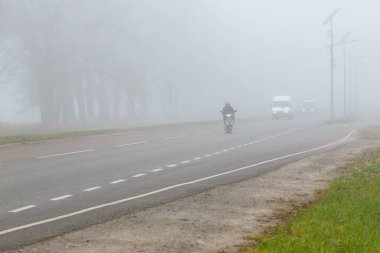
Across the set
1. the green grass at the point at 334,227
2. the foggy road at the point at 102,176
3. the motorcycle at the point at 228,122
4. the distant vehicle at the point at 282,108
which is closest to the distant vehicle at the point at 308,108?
the distant vehicle at the point at 282,108

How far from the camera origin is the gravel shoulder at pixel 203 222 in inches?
289

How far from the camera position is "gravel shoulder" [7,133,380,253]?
24.1ft

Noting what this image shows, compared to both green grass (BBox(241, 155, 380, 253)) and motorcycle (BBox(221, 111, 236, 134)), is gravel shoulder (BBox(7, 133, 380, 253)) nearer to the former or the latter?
green grass (BBox(241, 155, 380, 253))

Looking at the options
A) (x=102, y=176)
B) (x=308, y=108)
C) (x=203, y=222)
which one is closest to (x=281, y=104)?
(x=308, y=108)

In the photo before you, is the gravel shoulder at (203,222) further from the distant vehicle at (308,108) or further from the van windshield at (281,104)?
the distant vehicle at (308,108)

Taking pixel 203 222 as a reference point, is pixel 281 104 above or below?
above

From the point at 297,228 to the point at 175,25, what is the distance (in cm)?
5745

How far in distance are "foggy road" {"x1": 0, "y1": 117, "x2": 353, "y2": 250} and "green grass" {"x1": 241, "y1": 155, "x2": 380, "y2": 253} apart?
9.01ft

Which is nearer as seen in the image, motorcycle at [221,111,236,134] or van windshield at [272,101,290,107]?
motorcycle at [221,111,236,134]

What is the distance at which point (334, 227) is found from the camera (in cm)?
809

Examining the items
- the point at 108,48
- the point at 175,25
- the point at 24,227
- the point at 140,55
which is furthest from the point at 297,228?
the point at 175,25

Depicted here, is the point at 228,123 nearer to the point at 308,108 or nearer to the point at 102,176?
the point at 102,176

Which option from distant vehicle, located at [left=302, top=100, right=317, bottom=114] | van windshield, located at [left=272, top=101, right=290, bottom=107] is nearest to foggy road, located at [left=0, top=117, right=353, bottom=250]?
van windshield, located at [left=272, top=101, right=290, bottom=107]

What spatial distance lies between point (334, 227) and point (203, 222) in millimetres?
1908
